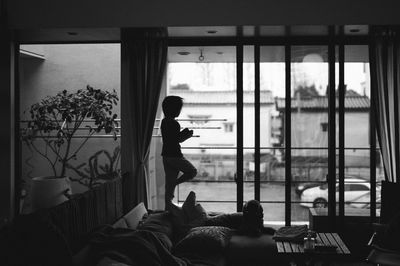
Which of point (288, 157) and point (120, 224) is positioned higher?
point (288, 157)

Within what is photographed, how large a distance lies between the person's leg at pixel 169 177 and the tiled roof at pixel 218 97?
1263mm

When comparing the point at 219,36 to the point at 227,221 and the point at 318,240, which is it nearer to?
the point at 227,221

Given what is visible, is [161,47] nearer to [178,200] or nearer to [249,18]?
[249,18]

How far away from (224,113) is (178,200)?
1.17 metres

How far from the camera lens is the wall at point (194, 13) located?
4.91m

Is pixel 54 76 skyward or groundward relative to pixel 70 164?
skyward

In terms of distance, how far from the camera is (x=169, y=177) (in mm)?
4648

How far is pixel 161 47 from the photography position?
17.6ft

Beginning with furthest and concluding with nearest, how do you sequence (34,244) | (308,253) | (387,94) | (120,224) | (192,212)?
(387,94)
(192,212)
(120,224)
(308,253)
(34,244)

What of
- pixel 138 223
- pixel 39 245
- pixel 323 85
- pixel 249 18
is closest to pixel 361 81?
pixel 323 85

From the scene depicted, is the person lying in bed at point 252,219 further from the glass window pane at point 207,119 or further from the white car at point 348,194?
the white car at point 348,194

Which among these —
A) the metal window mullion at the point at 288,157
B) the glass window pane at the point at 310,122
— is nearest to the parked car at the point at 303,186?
the glass window pane at the point at 310,122

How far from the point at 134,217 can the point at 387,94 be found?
301cm

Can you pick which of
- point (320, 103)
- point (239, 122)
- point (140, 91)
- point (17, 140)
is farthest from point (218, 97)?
point (17, 140)
